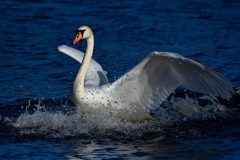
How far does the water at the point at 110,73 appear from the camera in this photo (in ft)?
35.8

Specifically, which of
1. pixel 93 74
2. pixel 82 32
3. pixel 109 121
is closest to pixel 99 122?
pixel 109 121

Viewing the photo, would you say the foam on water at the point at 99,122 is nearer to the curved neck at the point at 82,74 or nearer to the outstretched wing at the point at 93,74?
the curved neck at the point at 82,74

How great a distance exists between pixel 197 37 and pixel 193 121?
529cm

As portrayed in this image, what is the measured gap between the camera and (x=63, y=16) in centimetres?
1909

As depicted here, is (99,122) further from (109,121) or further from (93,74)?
(93,74)

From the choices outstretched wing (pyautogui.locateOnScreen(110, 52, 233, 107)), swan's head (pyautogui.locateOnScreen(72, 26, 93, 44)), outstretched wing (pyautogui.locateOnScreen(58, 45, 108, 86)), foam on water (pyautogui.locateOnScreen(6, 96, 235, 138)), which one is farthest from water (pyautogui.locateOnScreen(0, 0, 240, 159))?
swan's head (pyautogui.locateOnScreen(72, 26, 93, 44))

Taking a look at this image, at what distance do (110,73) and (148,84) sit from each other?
334 centimetres

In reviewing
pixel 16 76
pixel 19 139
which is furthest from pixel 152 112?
pixel 16 76

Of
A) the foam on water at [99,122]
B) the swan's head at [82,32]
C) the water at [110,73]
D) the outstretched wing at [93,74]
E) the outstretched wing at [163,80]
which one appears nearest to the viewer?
the water at [110,73]

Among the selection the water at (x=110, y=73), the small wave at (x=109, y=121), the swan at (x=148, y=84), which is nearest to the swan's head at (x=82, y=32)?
the swan at (x=148, y=84)

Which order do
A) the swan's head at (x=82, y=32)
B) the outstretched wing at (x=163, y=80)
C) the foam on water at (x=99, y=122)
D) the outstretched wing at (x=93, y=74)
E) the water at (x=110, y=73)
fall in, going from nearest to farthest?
the water at (x=110, y=73) < the outstretched wing at (x=163, y=80) < the foam on water at (x=99, y=122) < the swan's head at (x=82, y=32) < the outstretched wing at (x=93, y=74)

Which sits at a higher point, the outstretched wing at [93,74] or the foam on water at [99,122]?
the outstretched wing at [93,74]

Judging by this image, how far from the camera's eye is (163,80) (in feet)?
38.4

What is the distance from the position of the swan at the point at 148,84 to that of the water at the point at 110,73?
0.26 meters
